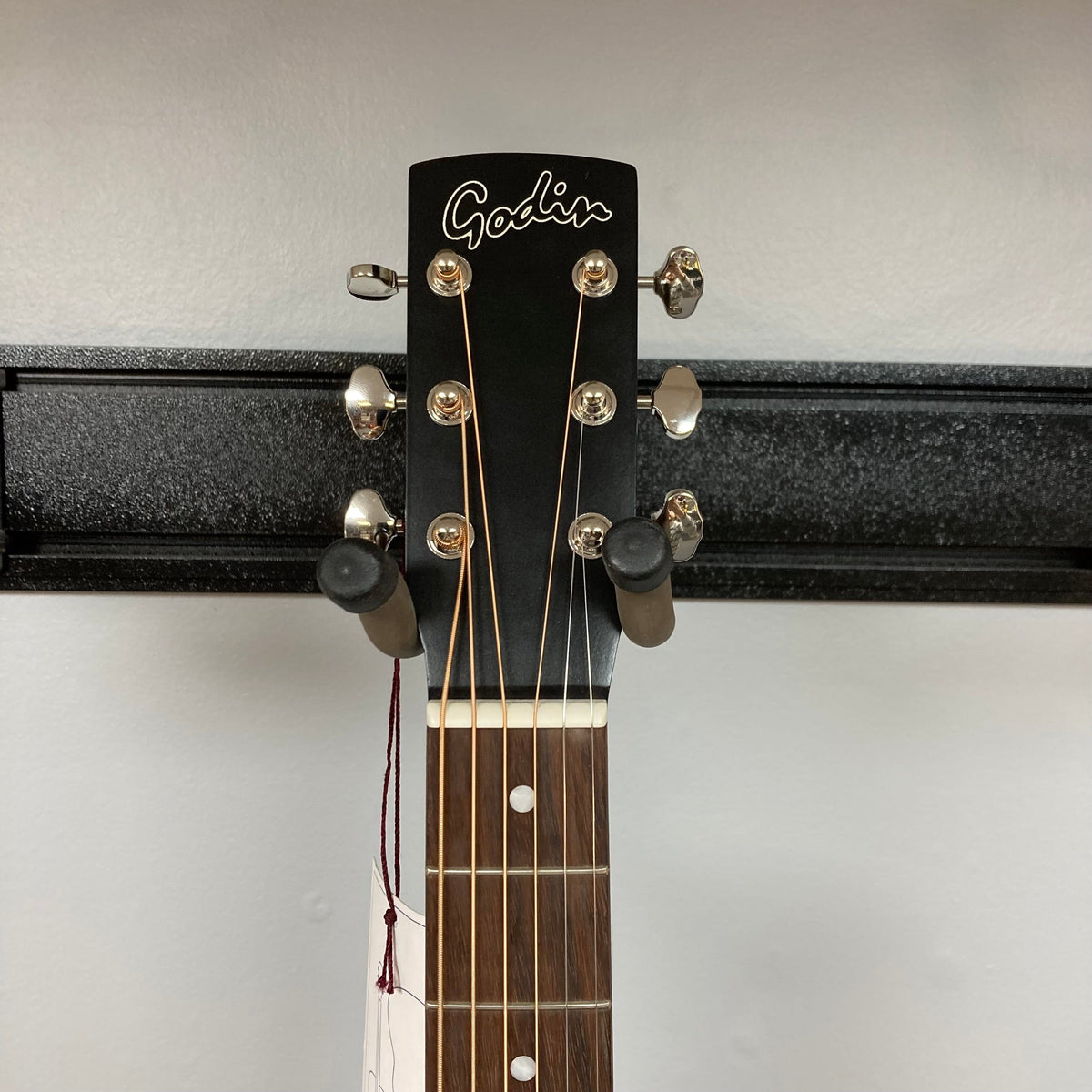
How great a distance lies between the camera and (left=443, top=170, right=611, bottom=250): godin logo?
54cm

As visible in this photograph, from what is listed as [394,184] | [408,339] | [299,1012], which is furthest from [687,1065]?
[394,184]

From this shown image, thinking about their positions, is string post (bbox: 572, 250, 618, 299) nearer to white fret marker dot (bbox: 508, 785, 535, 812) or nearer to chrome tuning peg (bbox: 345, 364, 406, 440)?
chrome tuning peg (bbox: 345, 364, 406, 440)

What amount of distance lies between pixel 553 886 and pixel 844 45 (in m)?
0.76

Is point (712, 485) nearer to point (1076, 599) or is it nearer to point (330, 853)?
point (1076, 599)

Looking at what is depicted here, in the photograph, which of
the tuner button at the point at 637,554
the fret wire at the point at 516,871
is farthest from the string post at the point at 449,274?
the fret wire at the point at 516,871

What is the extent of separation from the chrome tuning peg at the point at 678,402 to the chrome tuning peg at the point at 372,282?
18cm

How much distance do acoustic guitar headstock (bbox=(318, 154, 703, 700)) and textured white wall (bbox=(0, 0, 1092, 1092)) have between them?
235mm

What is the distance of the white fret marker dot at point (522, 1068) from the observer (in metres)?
0.52

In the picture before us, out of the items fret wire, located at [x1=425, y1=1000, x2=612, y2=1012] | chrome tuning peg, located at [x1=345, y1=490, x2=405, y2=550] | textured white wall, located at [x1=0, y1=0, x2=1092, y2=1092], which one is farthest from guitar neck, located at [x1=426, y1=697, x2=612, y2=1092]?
textured white wall, located at [x1=0, y1=0, x2=1092, y2=1092]

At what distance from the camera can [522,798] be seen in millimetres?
534

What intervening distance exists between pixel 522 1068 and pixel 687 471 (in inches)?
18.5

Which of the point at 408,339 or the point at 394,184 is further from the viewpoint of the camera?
the point at 394,184

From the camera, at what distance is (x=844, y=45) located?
0.79 m

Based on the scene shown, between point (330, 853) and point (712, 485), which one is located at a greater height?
point (712, 485)
